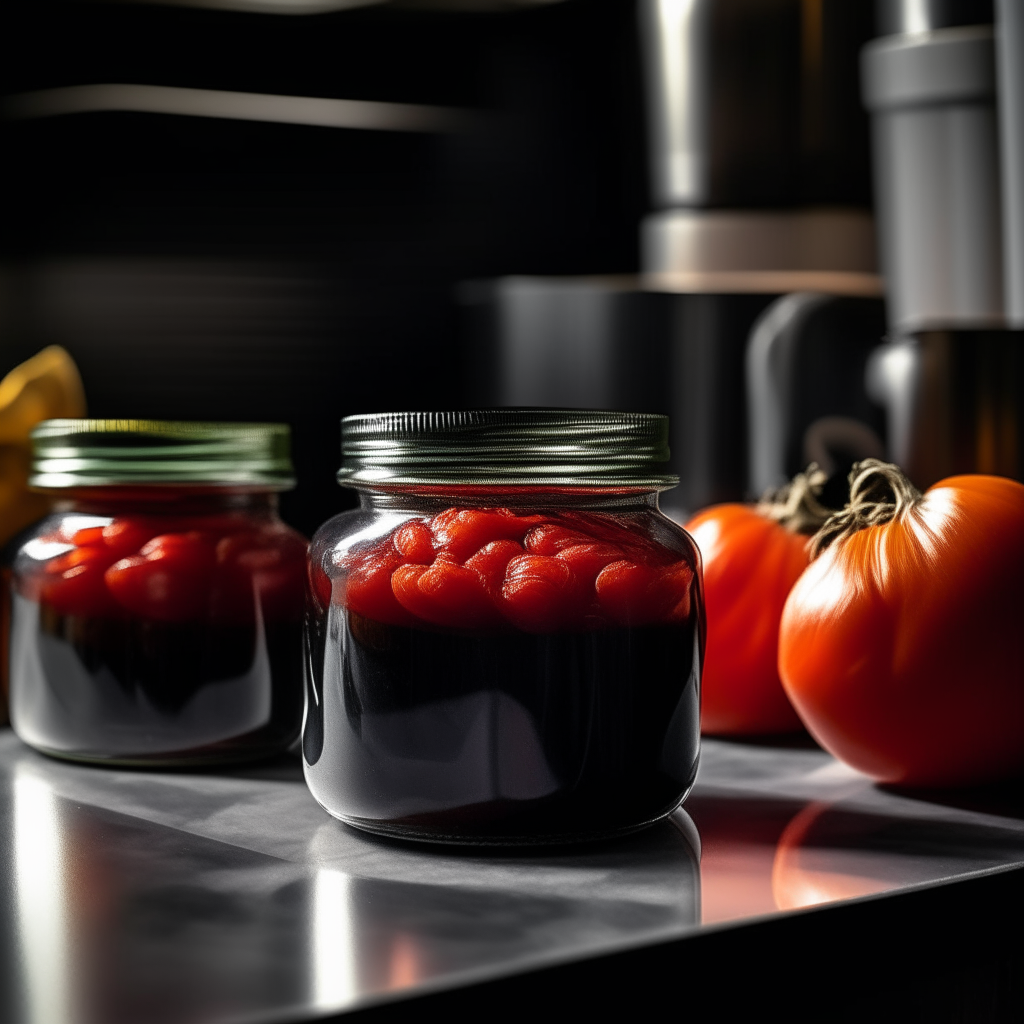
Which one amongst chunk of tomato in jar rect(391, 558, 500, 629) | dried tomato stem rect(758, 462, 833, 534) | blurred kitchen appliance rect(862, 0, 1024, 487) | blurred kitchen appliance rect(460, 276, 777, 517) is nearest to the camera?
chunk of tomato in jar rect(391, 558, 500, 629)

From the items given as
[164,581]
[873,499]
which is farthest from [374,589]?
[873,499]

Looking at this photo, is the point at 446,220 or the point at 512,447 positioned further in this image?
the point at 446,220

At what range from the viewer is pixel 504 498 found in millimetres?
559

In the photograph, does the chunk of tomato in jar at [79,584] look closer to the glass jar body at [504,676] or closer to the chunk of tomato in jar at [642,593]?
the glass jar body at [504,676]

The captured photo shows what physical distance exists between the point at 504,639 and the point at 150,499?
10.5 inches

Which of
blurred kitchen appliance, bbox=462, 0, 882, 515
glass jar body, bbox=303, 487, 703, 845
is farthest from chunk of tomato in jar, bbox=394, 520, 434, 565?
blurred kitchen appliance, bbox=462, 0, 882, 515

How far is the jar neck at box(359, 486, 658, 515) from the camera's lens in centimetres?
56

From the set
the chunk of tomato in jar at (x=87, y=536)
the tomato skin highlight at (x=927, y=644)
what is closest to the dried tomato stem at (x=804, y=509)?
the tomato skin highlight at (x=927, y=644)

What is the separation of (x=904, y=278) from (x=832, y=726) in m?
0.45

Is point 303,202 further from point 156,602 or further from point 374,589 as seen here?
point 374,589

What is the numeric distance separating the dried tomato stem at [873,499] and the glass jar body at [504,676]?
14cm

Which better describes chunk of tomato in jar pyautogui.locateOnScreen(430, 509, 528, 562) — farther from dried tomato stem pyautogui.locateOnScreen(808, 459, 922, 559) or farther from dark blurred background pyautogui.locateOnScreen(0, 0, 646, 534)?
dark blurred background pyautogui.locateOnScreen(0, 0, 646, 534)

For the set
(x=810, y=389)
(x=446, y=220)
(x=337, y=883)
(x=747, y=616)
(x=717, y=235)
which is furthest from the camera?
(x=446, y=220)

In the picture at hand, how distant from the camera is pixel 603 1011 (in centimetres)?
42
